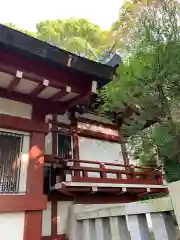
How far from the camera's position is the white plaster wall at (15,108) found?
3763mm

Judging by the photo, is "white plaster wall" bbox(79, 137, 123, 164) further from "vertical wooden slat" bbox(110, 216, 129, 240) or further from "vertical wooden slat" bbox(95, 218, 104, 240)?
"vertical wooden slat" bbox(110, 216, 129, 240)

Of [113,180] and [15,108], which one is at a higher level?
[15,108]

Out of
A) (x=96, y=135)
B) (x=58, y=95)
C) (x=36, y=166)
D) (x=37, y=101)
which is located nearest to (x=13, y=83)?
(x=37, y=101)

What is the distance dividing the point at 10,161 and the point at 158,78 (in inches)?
103

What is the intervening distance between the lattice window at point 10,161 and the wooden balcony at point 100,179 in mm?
1263

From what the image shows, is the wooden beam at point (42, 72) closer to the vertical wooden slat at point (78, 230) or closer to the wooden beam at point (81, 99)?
the wooden beam at point (81, 99)

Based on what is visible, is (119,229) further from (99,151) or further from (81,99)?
(99,151)

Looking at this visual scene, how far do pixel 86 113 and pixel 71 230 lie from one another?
331 centimetres

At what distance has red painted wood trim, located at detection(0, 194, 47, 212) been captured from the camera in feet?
10.2

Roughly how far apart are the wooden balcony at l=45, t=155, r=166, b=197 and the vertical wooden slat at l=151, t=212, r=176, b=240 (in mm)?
2592

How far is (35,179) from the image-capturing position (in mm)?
3525

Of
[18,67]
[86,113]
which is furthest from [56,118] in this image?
[18,67]

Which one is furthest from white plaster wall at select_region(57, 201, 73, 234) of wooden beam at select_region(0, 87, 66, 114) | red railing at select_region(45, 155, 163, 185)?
wooden beam at select_region(0, 87, 66, 114)

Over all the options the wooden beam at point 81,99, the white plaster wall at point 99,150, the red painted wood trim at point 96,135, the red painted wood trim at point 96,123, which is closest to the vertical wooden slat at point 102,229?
the wooden beam at point 81,99
